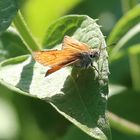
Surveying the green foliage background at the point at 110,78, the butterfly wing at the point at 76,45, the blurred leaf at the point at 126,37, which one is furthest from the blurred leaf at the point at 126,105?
the butterfly wing at the point at 76,45

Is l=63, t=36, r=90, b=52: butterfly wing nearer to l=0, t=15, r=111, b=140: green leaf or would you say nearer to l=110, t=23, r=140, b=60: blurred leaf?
l=0, t=15, r=111, b=140: green leaf

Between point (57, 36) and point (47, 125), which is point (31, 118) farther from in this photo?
point (57, 36)

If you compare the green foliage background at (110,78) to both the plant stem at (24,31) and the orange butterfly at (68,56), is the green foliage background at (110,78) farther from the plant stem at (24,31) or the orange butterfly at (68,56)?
the orange butterfly at (68,56)

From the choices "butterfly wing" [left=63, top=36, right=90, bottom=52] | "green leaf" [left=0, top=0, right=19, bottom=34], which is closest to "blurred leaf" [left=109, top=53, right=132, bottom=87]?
"butterfly wing" [left=63, top=36, right=90, bottom=52]

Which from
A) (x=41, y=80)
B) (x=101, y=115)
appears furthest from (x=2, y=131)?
(x=101, y=115)

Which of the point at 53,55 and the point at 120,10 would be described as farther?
the point at 120,10

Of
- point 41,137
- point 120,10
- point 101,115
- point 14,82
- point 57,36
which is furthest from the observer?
point 120,10

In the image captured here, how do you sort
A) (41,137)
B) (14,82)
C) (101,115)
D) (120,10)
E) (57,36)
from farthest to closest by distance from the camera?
(120,10) → (41,137) → (57,36) → (14,82) → (101,115)
